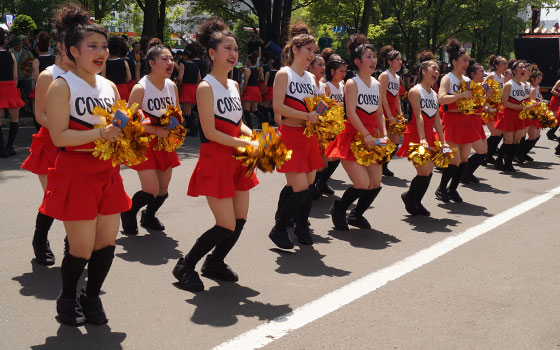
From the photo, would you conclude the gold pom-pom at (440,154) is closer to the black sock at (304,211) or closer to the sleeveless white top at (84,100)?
the black sock at (304,211)

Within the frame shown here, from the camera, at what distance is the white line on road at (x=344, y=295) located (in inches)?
159

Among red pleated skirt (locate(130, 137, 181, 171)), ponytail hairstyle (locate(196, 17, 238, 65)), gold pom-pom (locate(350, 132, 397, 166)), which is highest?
ponytail hairstyle (locate(196, 17, 238, 65))

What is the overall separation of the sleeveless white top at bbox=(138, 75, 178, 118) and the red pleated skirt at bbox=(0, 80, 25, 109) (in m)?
5.38

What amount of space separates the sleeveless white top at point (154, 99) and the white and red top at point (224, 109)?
4.96 ft

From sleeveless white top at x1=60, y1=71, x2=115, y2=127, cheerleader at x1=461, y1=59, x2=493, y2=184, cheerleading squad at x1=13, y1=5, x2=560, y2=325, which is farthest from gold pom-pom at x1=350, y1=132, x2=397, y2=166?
sleeveless white top at x1=60, y1=71, x2=115, y2=127

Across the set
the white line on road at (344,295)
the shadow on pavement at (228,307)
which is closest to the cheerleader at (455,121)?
the white line on road at (344,295)

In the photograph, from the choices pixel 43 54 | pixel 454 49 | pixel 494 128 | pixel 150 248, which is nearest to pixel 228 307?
pixel 150 248

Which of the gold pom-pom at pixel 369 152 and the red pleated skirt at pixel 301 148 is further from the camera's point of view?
the gold pom-pom at pixel 369 152

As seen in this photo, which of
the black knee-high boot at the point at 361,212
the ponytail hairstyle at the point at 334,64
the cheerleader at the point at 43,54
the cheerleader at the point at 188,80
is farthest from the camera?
the cheerleader at the point at 188,80

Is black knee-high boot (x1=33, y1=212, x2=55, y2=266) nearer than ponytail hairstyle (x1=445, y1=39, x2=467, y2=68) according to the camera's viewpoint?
Yes

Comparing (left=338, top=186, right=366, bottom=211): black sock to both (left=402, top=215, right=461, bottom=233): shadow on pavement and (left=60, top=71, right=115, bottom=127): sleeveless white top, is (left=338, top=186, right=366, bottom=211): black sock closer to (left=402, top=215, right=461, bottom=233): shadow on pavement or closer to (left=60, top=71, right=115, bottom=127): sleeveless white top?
(left=402, top=215, right=461, bottom=233): shadow on pavement

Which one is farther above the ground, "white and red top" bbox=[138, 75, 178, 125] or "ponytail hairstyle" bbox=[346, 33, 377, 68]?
"ponytail hairstyle" bbox=[346, 33, 377, 68]

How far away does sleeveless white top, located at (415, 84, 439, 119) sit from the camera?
7.61 metres

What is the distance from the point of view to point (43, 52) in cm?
935
